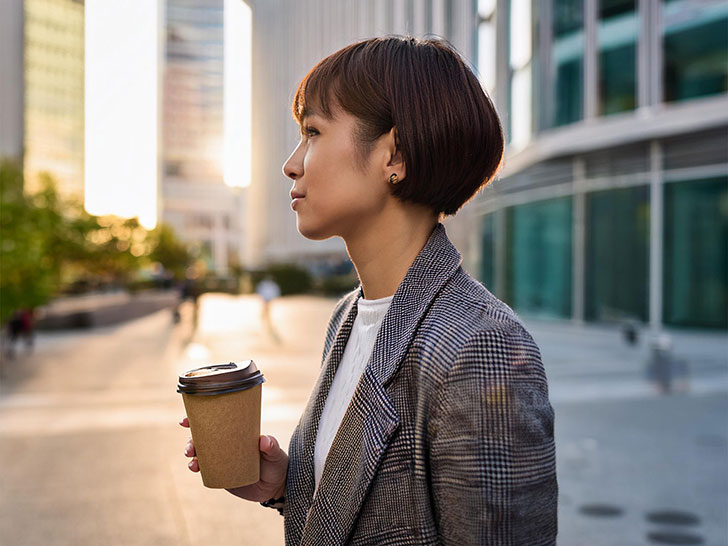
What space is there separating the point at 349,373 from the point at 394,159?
507 millimetres

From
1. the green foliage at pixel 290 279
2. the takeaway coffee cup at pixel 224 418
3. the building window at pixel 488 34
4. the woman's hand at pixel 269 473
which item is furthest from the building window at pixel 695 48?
the green foliage at pixel 290 279

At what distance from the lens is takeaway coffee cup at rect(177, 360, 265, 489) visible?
1372 millimetres

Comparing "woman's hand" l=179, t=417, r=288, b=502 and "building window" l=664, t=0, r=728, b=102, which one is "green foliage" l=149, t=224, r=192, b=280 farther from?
"woman's hand" l=179, t=417, r=288, b=502

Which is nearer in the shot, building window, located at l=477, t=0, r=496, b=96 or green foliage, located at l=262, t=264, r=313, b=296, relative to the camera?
building window, located at l=477, t=0, r=496, b=96

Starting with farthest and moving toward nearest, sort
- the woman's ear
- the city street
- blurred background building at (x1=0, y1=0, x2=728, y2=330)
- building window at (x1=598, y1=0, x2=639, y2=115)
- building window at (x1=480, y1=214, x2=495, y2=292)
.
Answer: building window at (x1=480, y1=214, x2=495, y2=292) → building window at (x1=598, y1=0, x2=639, y2=115) → blurred background building at (x1=0, y1=0, x2=728, y2=330) → the city street → the woman's ear

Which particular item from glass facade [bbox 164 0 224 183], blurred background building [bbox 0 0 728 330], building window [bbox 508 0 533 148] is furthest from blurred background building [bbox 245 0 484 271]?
glass facade [bbox 164 0 224 183]

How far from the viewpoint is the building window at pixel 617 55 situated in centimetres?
1694

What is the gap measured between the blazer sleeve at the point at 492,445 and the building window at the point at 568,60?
1838cm

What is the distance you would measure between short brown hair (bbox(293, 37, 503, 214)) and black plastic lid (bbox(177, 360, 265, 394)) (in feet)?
1.61

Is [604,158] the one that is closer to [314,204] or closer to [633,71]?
[633,71]

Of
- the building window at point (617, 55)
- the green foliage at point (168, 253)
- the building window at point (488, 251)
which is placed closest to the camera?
the building window at point (617, 55)

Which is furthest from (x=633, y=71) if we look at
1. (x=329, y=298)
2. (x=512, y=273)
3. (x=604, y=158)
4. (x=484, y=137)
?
(x=329, y=298)

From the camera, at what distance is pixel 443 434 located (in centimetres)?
122

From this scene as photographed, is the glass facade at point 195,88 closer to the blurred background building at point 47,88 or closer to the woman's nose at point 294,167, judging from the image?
the blurred background building at point 47,88
